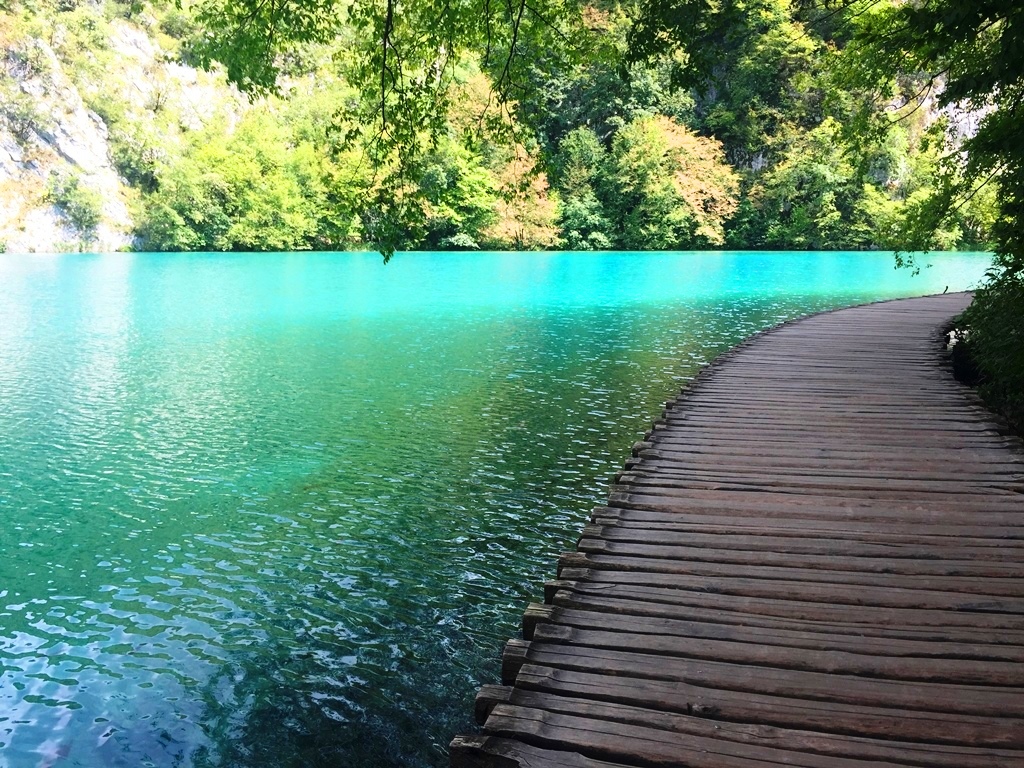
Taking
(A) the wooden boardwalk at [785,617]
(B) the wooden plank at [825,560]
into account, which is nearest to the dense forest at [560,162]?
(A) the wooden boardwalk at [785,617]

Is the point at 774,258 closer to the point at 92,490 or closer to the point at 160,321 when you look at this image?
the point at 160,321

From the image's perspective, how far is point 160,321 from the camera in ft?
62.3

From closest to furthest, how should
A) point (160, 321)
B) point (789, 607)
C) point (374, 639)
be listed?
1. point (789, 607)
2. point (374, 639)
3. point (160, 321)

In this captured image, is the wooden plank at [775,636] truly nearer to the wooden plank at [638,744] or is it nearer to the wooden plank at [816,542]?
the wooden plank at [638,744]

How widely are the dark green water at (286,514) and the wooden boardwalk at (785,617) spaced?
128 centimetres

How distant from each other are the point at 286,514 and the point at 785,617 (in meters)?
4.99

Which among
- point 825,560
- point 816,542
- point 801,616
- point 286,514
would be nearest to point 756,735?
point 801,616

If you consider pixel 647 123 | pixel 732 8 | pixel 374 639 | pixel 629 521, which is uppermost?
pixel 647 123

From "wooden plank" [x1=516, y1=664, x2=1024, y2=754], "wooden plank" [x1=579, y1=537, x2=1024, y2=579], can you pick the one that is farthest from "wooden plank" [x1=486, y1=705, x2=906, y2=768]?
"wooden plank" [x1=579, y1=537, x2=1024, y2=579]

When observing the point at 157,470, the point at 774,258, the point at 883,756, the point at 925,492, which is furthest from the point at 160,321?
the point at 774,258

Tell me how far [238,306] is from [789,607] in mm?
20855

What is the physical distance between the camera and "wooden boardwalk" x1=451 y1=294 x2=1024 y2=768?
8.65ft

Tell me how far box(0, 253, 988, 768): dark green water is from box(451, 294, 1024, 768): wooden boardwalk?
1276 mm

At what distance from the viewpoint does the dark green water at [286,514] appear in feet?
14.4
